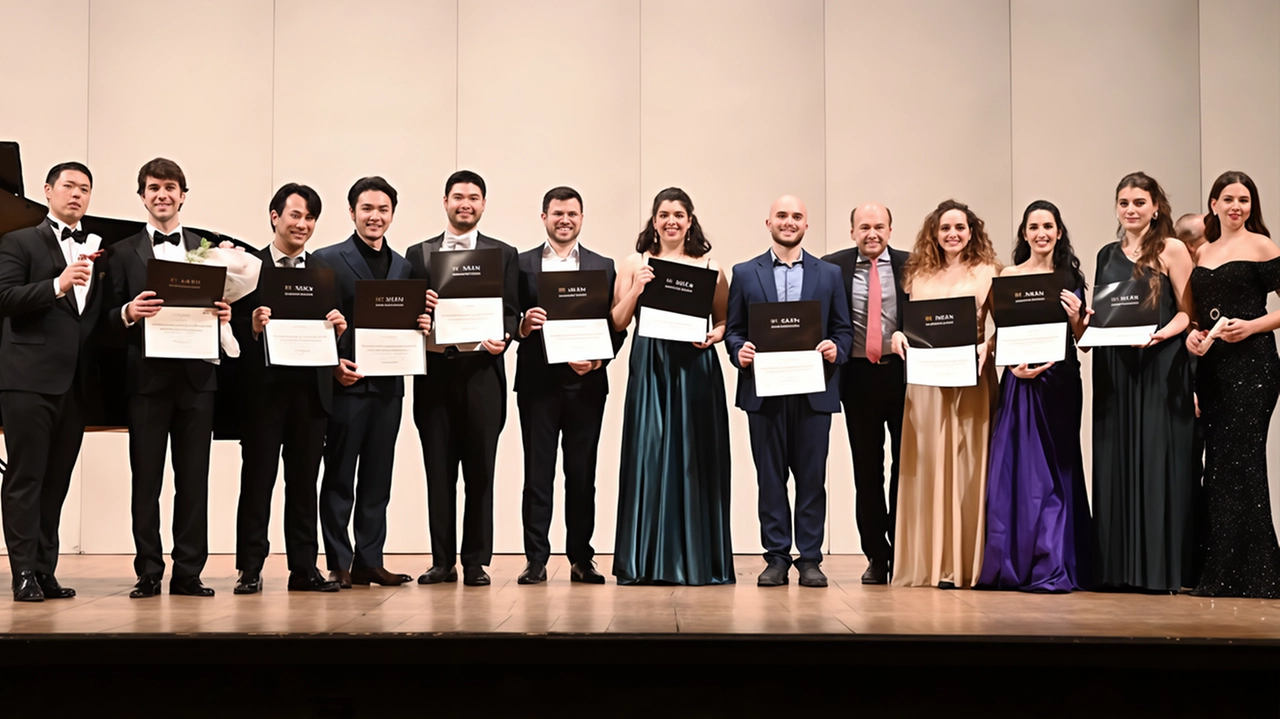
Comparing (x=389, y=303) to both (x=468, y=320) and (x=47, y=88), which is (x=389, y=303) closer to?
(x=468, y=320)

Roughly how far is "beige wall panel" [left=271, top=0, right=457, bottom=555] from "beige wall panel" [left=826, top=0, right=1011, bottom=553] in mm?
2595

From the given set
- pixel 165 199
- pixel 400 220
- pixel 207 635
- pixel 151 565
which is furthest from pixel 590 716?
pixel 400 220

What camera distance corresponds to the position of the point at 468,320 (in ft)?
15.3

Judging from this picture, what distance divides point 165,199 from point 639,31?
3891 millimetres

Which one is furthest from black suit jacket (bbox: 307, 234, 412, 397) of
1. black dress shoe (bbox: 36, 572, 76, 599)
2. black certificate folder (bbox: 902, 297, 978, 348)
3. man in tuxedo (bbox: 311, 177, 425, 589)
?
black certificate folder (bbox: 902, 297, 978, 348)

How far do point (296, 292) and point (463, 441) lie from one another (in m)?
0.95

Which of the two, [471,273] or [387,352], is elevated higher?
[471,273]

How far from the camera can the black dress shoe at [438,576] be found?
15.7 feet

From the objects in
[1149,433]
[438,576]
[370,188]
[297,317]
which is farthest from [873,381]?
[297,317]

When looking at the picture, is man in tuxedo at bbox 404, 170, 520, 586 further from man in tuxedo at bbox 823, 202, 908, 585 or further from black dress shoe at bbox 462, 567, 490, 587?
man in tuxedo at bbox 823, 202, 908, 585

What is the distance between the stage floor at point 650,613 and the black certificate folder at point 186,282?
1.13m

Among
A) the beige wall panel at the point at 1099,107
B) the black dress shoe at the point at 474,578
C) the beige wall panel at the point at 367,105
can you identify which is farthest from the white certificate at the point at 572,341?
the beige wall panel at the point at 1099,107

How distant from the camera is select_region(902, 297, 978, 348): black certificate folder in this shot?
467cm

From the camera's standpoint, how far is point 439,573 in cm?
482
